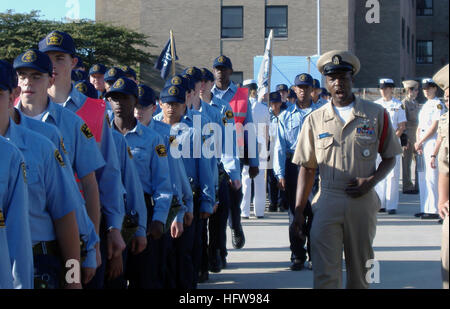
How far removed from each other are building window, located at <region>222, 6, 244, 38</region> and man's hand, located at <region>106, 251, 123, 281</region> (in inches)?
1425

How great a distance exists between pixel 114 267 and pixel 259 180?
797 cm

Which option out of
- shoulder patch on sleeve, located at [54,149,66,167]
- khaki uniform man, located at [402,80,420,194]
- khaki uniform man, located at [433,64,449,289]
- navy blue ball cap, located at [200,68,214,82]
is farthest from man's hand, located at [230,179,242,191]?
khaki uniform man, located at [402,80,420,194]


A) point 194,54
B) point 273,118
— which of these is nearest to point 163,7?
point 194,54

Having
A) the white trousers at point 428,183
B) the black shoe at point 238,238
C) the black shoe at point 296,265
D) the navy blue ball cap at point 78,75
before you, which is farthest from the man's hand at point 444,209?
the white trousers at point 428,183

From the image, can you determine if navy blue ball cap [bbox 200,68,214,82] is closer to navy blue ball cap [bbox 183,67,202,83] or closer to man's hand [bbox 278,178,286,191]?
navy blue ball cap [bbox 183,67,202,83]

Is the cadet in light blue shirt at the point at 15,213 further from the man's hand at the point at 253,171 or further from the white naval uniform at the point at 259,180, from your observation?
the white naval uniform at the point at 259,180

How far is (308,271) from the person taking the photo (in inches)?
338

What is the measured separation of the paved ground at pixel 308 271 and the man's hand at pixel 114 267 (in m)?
2.70

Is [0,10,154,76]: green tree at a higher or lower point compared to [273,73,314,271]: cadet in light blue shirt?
higher

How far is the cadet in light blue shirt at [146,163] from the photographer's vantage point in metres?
5.76

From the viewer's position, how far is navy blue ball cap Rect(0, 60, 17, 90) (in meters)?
3.38

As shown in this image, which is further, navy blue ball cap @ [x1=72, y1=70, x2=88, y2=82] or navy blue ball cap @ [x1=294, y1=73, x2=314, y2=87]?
navy blue ball cap @ [x1=294, y1=73, x2=314, y2=87]

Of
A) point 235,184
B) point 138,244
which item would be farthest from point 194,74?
point 138,244
